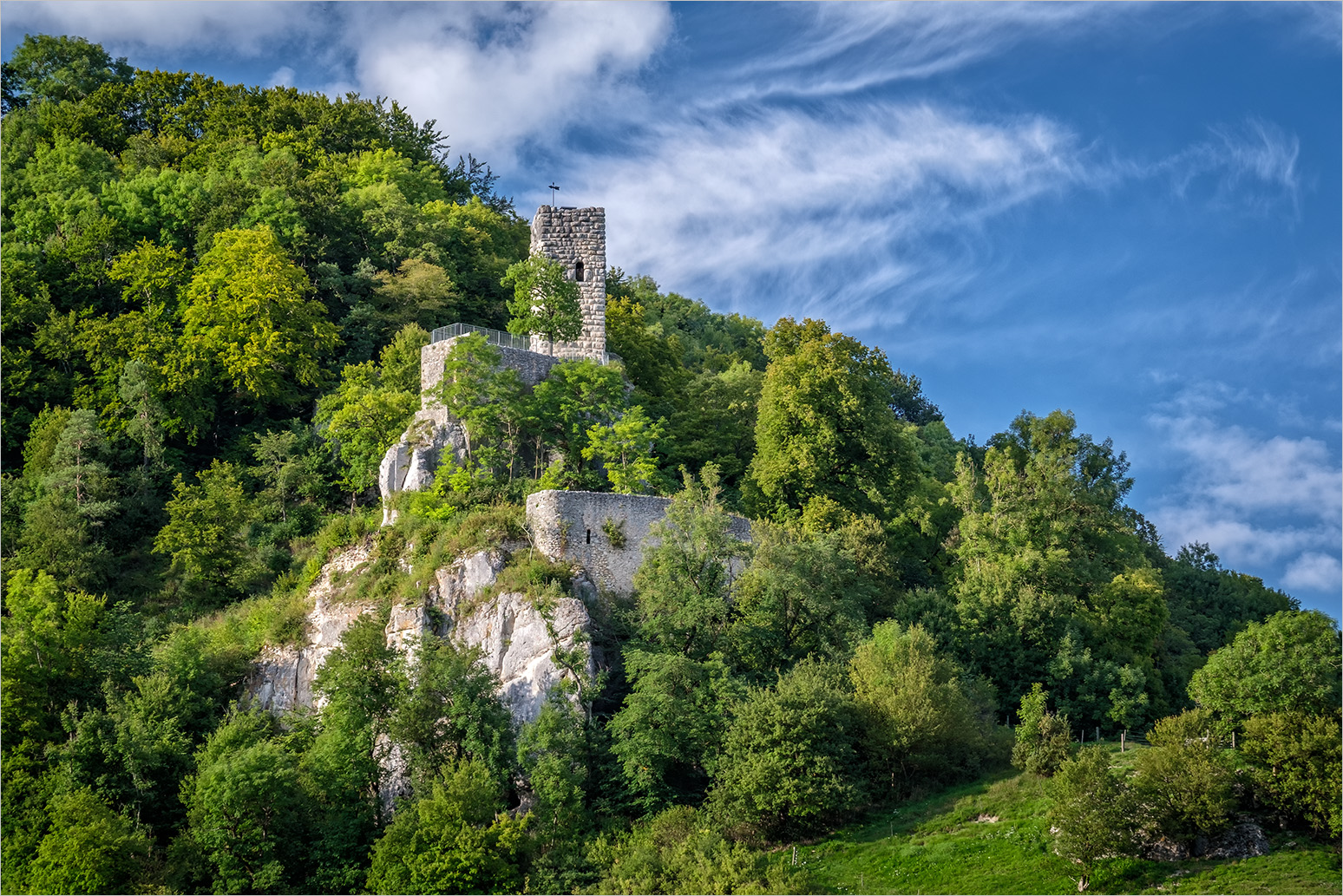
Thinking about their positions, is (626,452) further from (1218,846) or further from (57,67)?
(57,67)

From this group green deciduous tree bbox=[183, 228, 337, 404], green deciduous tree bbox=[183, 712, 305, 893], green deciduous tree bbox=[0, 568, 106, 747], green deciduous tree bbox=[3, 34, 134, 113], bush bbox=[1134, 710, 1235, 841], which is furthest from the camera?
green deciduous tree bbox=[3, 34, 134, 113]

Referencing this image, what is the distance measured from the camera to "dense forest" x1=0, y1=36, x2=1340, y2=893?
1554 inches

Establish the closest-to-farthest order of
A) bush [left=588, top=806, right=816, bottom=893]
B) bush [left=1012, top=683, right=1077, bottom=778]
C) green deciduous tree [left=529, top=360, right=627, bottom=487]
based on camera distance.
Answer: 1. bush [left=588, top=806, right=816, bottom=893]
2. bush [left=1012, top=683, right=1077, bottom=778]
3. green deciduous tree [left=529, top=360, right=627, bottom=487]

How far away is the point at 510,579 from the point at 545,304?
12.4 meters

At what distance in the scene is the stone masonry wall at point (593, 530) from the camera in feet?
148

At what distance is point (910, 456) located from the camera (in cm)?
5384

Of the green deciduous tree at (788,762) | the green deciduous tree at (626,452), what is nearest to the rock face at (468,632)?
the green deciduous tree at (626,452)

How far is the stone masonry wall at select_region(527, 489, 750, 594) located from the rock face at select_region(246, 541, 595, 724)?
975 mm

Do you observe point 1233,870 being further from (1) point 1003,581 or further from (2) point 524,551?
(2) point 524,551

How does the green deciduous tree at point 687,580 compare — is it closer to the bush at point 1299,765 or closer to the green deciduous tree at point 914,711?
the green deciduous tree at point 914,711

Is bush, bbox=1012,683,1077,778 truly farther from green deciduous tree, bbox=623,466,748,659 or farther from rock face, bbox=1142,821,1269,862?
green deciduous tree, bbox=623,466,748,659

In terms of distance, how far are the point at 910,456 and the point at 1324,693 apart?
17.1 m

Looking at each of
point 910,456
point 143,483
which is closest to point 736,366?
point 910,456

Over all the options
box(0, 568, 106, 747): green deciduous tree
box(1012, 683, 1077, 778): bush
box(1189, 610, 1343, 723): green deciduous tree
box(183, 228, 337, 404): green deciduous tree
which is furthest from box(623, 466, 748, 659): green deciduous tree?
box(183, 228, 337, 404): green deciduous tree
